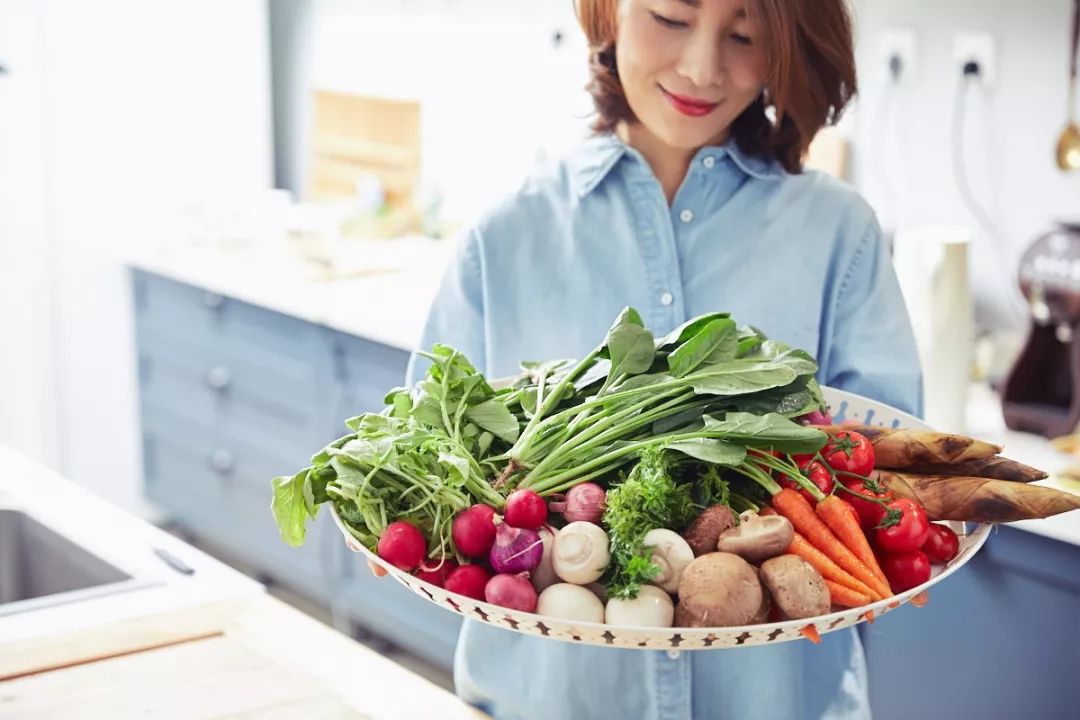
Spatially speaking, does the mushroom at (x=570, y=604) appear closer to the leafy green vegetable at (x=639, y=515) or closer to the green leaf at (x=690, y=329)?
the leafy green vegetable at (x=639, y=515)

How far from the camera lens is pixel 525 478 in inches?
42.8

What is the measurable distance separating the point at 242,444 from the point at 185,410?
0.29m

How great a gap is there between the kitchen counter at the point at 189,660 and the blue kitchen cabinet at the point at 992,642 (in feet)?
3.21

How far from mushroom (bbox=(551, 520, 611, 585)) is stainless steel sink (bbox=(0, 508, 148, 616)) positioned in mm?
676

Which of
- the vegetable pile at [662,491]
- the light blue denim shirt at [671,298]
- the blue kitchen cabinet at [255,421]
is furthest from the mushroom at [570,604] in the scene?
the blue kitchen cabinet at [255,421]

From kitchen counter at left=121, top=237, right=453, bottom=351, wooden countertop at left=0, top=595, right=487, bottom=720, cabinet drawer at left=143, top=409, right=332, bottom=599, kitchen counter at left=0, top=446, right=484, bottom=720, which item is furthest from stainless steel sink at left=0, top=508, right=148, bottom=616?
cabinet drawer at left=143, top=409, right=332, bottom=599

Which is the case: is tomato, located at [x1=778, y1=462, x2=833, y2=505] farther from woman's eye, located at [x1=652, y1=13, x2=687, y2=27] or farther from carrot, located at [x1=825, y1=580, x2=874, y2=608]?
woman's eye, located at [x1=652, y1=13, x2=687, y2=27]

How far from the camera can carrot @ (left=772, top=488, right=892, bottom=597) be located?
3.27 feet

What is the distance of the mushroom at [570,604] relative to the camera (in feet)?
3.12

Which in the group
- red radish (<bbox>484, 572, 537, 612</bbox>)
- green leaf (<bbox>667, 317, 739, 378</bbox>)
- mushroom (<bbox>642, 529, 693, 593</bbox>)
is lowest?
red radish (<bbox>484, 572, 537, 612</bbox>)

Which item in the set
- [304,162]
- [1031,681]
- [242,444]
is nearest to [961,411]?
[1031,681]

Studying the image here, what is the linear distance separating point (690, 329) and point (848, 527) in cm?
25

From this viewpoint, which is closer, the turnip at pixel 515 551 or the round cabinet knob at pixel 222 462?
the turnip at pixel 515 551

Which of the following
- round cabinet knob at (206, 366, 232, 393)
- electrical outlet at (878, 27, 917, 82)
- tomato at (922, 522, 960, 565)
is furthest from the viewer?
round cabinet knob at (206, 366, 232, 393)
